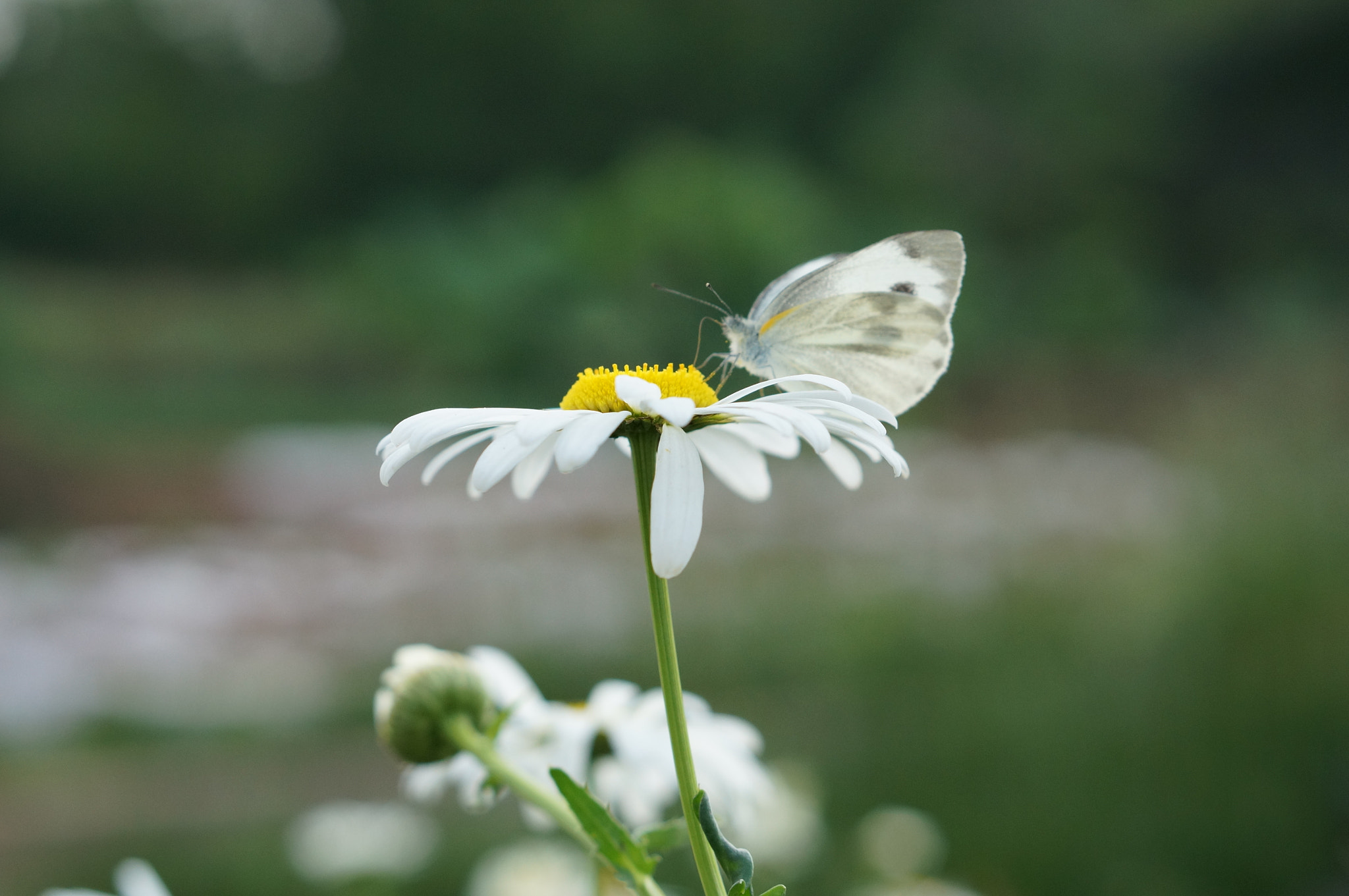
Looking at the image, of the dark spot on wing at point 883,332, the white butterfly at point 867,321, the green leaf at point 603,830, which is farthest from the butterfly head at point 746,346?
the green leaf at point 603,830

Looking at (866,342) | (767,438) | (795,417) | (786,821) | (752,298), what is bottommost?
(795,417)

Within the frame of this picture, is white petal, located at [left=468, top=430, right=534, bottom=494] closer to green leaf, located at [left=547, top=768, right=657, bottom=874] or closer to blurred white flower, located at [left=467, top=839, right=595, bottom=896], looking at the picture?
green leaf, located at [left=547, top=768, right=657, bottom=874]

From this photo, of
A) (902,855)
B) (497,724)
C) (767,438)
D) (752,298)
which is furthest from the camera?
(752,298)

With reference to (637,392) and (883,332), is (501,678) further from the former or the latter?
(883,332)

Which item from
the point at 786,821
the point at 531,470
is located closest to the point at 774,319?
the point at 531,470

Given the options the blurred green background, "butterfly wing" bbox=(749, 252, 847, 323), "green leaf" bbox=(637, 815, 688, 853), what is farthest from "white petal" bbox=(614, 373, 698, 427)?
the blurred green background

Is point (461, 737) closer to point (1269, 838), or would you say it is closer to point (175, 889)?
point (175, 889)

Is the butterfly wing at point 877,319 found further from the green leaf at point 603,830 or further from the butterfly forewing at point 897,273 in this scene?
the green leaf at point 603,830
